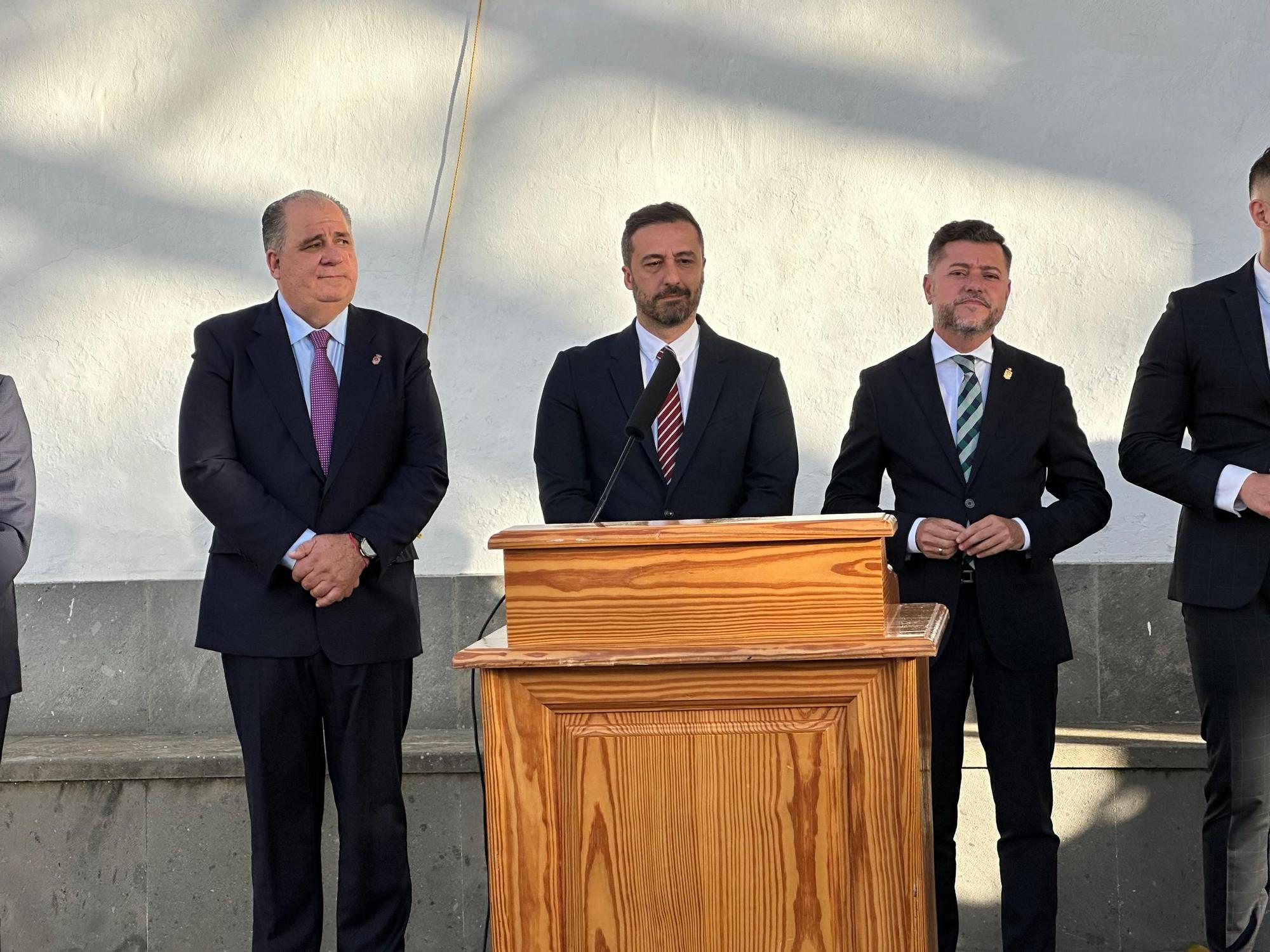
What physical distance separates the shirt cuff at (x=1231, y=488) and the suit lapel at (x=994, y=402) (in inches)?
19.7

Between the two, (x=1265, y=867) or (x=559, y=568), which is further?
(x=1265, y=867)

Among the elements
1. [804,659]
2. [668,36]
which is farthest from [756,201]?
[804,659]

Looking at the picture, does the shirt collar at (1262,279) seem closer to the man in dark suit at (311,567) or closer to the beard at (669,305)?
the beard at (669,305)

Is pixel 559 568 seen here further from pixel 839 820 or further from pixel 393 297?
pixel 393 297

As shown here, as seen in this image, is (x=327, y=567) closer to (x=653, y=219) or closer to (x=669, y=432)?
(x=669, y=432)

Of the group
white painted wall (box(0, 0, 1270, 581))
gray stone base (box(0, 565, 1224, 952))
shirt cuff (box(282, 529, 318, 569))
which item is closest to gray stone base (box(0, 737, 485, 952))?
gray stone base (box(0, 565, 1224, 952))

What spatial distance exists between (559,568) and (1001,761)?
157cm

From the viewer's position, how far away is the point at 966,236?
3461 millimetres

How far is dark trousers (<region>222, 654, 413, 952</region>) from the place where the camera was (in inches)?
126

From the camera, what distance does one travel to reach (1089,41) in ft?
14.5

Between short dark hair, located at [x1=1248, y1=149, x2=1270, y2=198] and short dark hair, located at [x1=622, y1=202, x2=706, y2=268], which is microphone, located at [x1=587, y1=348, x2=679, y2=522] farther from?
short dark hair, located at [x1=1248, y1=149, x2=1270, y2=198]

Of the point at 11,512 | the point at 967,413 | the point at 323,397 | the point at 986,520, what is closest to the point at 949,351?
the point at 967,413

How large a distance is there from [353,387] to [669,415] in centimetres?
71

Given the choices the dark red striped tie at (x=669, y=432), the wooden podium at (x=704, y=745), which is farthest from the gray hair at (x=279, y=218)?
the wooden podium at (x=704, y=745)
